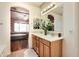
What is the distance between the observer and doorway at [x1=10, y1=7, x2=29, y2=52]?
1.61m

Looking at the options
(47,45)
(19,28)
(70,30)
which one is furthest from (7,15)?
(70,30)

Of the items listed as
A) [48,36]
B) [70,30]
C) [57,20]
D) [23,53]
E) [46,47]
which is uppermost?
[57,20]

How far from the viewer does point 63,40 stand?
5.26 feet

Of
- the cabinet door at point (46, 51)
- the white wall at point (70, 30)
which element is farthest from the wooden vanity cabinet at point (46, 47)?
the white wall at point (70, 30)

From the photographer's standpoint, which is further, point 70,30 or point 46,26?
point 46,26

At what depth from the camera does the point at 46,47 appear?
1649 millimetres

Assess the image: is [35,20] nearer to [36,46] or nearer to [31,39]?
[31,39]

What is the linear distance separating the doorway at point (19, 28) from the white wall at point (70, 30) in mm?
620

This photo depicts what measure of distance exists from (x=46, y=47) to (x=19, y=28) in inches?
21.7

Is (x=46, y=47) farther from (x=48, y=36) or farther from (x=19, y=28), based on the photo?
(x=19, y=28)

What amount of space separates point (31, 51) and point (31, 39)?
0.20 m

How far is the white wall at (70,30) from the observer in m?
1.52

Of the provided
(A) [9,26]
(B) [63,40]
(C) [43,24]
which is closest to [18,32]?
(A) [9,26]

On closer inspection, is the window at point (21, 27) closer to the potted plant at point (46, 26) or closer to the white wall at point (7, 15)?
the white wall at point (7, 15)
